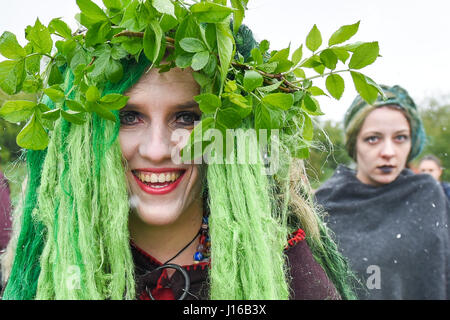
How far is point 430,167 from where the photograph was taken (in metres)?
3.53

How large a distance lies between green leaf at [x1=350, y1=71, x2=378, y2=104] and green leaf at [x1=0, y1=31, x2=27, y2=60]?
678 millimetres

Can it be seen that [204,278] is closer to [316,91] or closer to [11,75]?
[316,91]

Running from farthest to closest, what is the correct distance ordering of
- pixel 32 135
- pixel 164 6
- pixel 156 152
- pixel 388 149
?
pixel 388 149 < pixel 156 152 < pixel 32 135 < pixel 164 6

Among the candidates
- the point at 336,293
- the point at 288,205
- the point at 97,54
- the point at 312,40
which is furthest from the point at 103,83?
the point at 336,293

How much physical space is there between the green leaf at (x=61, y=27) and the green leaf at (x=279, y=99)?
43 centimetres

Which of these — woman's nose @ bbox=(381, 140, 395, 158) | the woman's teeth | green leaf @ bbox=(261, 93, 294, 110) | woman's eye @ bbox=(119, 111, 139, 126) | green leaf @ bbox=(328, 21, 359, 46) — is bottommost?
the woman's teeth

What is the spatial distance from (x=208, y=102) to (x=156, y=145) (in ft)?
0.72

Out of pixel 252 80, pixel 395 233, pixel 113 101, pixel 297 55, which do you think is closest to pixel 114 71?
pixel 113 101

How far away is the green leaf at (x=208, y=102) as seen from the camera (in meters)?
0.96

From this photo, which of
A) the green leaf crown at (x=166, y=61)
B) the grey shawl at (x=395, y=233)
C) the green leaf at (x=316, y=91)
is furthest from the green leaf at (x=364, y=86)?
the grey shawl at (x=395, y=233)

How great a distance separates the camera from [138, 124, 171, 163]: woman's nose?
1132 mm

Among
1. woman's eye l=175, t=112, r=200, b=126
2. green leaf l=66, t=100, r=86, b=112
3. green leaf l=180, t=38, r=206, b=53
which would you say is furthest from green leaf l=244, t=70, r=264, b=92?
green leaf l=66, t=100, r=86, b=112

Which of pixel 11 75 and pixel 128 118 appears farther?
→ pixel 128 118

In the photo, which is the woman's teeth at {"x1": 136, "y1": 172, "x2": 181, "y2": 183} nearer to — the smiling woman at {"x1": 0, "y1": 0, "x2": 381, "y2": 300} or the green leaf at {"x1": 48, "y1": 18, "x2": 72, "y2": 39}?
the smiling woman at {"x1": 0, "y1": 0, "x2": 381, "y2": 300}
